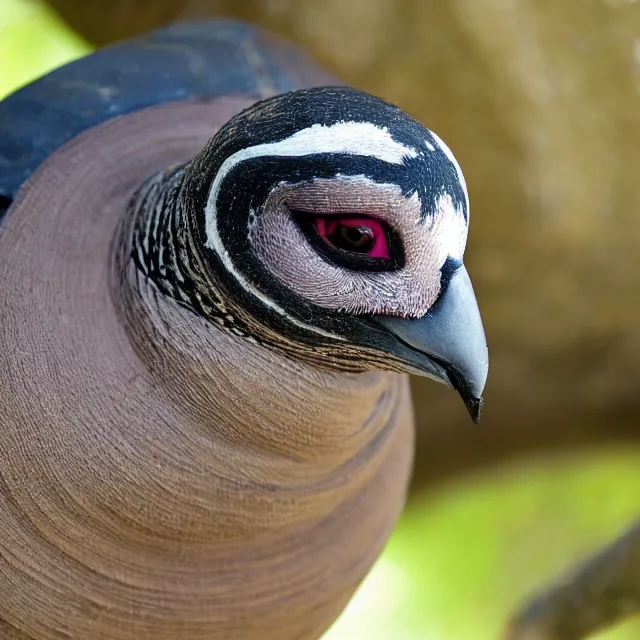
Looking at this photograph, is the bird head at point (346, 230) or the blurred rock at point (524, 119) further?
the blurred rock at point (524, 119)

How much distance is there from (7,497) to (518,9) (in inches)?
27.4

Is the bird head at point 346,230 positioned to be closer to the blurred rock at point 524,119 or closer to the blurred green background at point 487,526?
the blurred rock at point 524,119

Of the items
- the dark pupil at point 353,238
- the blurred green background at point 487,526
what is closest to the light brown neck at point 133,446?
the dark pupil at point 353,238

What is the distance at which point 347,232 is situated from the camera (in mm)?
411

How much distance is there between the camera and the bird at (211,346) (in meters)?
0.41

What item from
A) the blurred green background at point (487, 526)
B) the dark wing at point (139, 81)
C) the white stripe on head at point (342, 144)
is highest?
the dark wing at point (139, 81)

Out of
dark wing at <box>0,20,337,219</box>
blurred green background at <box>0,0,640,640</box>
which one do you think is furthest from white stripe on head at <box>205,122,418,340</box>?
blurred green background at <box>0,0,640,640</box>

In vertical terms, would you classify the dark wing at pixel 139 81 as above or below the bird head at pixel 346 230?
above

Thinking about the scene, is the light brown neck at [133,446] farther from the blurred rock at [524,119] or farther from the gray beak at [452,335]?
the blurred rock at [524,119]

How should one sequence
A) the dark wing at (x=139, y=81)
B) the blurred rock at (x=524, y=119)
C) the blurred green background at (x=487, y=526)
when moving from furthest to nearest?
the blurred green background at (x=487, y=526) → the blurred rock at (x=524, y=119) → the dark wing at (x=139, y=81)

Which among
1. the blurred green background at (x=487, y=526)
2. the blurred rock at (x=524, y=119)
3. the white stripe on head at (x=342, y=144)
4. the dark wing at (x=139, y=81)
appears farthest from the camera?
the blurred green background at (x=487, y=526)

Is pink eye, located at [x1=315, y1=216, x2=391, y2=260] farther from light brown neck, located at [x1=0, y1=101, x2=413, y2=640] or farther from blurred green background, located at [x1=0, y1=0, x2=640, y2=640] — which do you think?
blurred green background, located at [x1=0, y1=0, x2=640, y2=640]

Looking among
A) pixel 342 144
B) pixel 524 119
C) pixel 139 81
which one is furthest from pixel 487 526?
pixel 342 144

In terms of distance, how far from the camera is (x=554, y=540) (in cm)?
136
